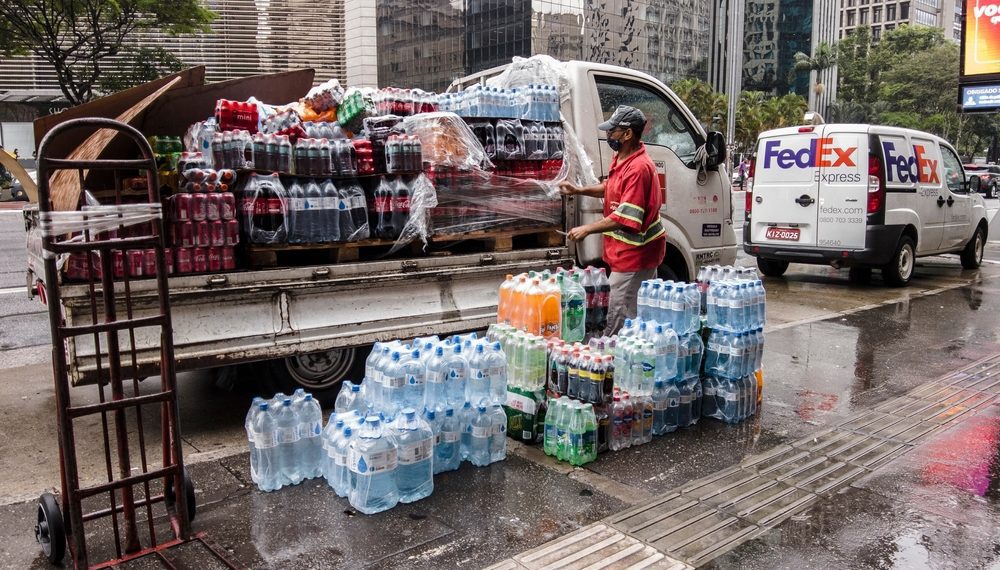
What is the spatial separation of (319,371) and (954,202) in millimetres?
11252

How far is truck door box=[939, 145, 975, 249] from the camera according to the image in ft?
40.1

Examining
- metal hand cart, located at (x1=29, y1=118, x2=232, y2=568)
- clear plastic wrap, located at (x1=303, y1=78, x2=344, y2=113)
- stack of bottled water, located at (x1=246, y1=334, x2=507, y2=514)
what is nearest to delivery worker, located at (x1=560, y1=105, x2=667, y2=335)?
stack of bottled water, located at (x1=246, y1=334, x2=507, y2=514)

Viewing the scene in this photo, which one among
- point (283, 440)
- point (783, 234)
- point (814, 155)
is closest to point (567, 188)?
point (283, 440)

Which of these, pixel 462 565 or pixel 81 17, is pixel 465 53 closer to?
pixel 81 17

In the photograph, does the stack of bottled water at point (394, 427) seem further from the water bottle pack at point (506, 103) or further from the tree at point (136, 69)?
the tree at point (136, 69)

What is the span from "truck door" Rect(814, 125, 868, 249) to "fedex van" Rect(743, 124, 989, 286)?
0.01m

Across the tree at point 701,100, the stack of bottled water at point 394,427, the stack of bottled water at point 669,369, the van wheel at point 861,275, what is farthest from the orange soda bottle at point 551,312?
the tree at point 701,100

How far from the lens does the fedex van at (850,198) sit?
34.8 ft

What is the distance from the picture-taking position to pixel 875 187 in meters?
10.5

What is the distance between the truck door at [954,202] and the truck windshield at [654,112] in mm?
6926

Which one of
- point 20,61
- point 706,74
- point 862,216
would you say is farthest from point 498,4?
point 862,216

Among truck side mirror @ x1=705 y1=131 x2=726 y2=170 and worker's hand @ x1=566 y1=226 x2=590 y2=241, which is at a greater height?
truck side mirror @ x1=705 y1=131 x2=726 y2=170

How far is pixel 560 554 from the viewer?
11.6ft

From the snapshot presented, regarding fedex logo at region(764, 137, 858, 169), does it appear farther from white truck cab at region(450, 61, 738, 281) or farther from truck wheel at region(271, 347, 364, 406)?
truck wheel at region(271, 347, 364, 406)
